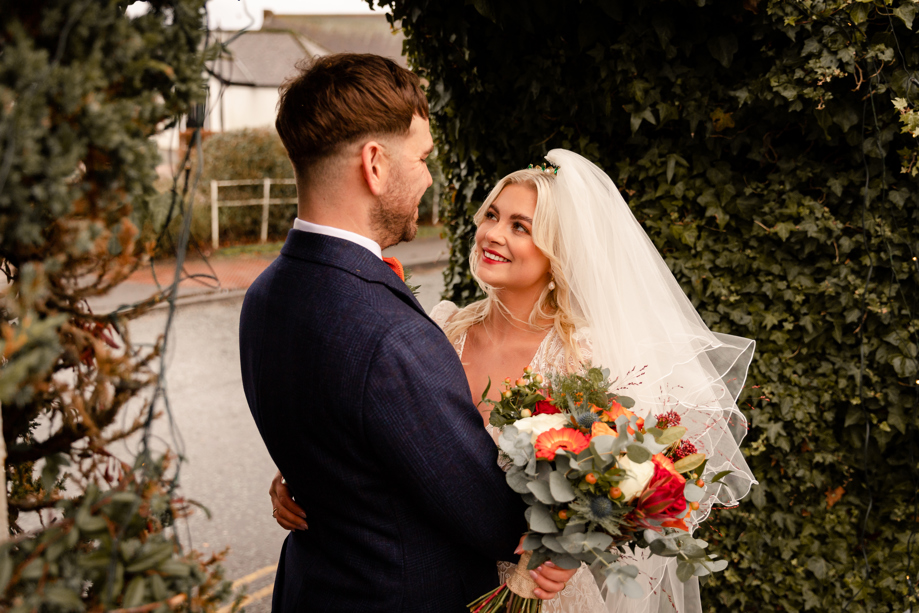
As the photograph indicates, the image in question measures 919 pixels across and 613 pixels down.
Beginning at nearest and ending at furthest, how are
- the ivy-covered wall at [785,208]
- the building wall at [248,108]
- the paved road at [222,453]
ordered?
1. the ivy-covered wall at [785,208]
2. the paved road at [222,453]
3. the building wall at [248,108]

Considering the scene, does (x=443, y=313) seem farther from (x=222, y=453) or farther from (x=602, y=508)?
(x=222, y=453)

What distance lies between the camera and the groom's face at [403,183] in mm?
1712

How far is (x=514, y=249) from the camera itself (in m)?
2.65

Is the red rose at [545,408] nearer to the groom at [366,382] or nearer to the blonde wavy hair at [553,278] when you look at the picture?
the groom at [366,382]

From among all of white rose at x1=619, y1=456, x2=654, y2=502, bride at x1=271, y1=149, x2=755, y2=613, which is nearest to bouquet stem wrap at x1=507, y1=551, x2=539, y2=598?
white rose at x1=619, y1=456, x2=654, y2=502

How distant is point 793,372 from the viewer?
2805 millimetres

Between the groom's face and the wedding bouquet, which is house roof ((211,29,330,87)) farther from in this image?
the wedding bouquet

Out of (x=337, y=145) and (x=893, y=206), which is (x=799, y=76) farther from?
(x=337, y=145)

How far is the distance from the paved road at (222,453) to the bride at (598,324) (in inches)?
83.1

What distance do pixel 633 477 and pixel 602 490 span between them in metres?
0.08

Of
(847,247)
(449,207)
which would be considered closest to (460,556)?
(847,247)

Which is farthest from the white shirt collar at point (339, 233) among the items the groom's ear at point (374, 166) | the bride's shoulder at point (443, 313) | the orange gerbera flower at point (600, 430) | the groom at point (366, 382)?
the bride's shoulder at point (443, 313)

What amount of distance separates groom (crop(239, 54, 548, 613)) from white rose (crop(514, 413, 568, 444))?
101 mm

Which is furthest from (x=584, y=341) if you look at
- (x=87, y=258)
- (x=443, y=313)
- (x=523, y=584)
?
(x=87, y=258)
